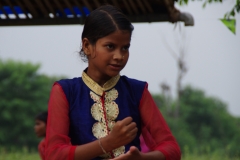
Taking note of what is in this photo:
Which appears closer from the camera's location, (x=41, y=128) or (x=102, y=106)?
(x=102, y=106)

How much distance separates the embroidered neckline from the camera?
350cm

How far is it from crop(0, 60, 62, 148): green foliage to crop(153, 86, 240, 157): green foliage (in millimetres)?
4282

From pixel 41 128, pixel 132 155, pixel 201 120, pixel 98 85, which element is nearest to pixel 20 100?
pixel 201 120

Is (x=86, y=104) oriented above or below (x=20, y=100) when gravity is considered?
above

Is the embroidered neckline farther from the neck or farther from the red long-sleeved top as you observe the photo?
the red long-sleeved top

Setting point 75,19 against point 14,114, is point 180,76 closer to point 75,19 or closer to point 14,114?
point 14,114

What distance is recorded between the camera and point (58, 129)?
3357 millimetres

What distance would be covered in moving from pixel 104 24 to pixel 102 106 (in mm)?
384

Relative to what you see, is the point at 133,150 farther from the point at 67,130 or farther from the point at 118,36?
the point at 118,36

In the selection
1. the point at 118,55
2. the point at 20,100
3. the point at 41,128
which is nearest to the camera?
the point at 118,55

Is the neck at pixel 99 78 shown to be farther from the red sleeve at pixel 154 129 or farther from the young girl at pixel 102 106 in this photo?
the red sleeve at pixel 154 129

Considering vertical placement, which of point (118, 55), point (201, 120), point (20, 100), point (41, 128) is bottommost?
point (201, 120)

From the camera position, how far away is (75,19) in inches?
225

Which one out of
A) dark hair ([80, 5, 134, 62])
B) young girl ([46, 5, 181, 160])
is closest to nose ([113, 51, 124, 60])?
young girl ([46, 5, 181, 160])
